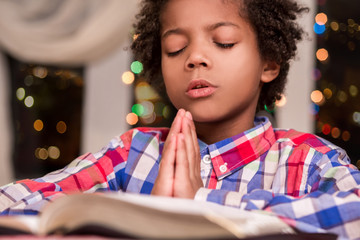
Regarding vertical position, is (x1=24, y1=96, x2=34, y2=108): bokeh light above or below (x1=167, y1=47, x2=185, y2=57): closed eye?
below

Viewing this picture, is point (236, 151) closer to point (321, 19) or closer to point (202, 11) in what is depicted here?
point (202, 11)

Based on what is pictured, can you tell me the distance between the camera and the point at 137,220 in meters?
0.52

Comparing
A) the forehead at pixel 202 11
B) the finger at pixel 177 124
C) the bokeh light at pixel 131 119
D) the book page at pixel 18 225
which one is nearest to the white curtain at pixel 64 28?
the bokeh light at pixel 131 119

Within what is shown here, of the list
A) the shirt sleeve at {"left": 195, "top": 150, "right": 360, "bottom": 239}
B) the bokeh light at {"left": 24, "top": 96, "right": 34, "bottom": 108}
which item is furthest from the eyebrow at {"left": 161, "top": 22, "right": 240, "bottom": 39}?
the bokeh light at {"left": 24, "top": 96, "right": 34, "bottom": 108}

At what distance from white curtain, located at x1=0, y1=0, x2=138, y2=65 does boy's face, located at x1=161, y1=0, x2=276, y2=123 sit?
54.4 inches

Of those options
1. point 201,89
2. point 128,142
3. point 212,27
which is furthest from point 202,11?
point 128,142

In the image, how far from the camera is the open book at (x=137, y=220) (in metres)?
0.51

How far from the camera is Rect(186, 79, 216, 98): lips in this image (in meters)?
1.10

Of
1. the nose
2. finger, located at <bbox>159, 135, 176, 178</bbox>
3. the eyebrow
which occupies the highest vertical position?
the eyebrow

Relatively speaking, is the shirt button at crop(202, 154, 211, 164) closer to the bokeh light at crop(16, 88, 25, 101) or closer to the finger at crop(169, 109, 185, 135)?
the finger at crop(169, 109, 185, 135)

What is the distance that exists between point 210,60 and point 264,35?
24 cm

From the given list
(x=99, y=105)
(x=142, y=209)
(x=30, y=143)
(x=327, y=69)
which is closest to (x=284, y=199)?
(x=142, y=209)

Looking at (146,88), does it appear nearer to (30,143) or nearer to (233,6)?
(30,143)

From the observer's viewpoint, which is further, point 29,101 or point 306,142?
point 29,101
